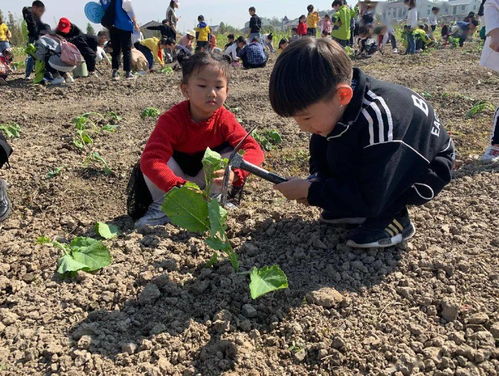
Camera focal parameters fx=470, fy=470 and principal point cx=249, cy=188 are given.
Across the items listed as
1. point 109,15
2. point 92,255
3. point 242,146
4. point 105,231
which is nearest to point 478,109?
point 242,146

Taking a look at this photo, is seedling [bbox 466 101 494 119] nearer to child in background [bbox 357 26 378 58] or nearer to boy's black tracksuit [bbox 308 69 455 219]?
boy's black tracksuit [bbox 308 69 455 219]

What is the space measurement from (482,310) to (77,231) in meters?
2.24

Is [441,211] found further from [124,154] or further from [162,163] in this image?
[124,154]

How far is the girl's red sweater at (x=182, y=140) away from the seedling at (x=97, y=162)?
0.91 meters

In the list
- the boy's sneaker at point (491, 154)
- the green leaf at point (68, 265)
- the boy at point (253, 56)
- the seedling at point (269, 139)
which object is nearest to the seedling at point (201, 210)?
the green leaf at point (68, 265)

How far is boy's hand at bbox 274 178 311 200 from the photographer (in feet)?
7.36

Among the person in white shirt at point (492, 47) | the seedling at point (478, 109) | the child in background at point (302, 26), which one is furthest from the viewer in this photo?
the child in background at point (302, 26)

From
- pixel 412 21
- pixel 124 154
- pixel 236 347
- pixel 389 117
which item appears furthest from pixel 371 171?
pixel 412 21

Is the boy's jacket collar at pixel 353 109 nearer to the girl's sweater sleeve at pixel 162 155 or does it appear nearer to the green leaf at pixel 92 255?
the girl's sweater sleeve at pixel 162 155

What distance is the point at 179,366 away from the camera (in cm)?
169

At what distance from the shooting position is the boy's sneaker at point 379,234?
2264 mm

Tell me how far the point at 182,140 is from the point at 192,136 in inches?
2.7

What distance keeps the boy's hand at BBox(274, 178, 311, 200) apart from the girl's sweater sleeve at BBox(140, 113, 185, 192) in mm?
689

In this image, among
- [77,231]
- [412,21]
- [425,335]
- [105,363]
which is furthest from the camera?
[412,21]
